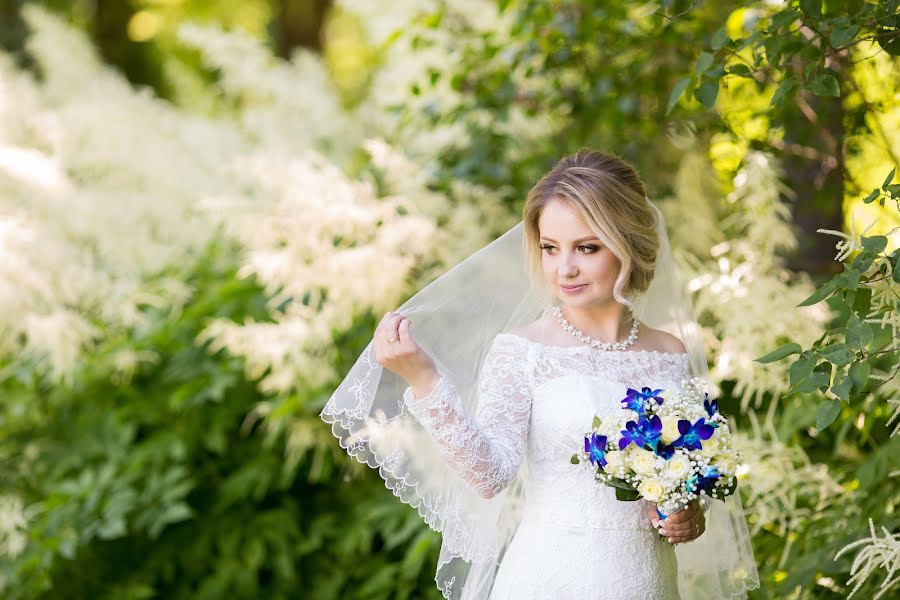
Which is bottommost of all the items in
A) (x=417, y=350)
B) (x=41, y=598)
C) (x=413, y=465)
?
(x=41, y=598)

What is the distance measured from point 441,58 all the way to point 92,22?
25.8ft

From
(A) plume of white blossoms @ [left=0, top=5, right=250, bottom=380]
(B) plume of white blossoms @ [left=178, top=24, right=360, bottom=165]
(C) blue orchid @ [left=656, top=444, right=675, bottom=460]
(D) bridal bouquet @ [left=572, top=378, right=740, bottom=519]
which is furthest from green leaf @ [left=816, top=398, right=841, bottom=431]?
(B) plume of white blossoms @ [left=178, top=24, right=360, bottom=165]

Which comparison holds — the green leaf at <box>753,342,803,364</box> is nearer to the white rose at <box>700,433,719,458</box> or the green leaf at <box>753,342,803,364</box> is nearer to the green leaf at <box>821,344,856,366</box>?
the green leaf at <box>821,344,856,366</box>

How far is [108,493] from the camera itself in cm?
432

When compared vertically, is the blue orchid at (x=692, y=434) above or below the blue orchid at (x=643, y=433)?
below

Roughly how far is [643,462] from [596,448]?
0.35 feet

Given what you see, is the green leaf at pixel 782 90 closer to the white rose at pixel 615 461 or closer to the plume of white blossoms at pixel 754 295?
the white rose at pixel 615 461

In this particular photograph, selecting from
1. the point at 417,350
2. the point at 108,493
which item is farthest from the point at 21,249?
the point at 417,350

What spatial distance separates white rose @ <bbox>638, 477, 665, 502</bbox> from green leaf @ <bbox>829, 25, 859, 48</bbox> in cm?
107

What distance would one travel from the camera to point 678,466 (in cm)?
203

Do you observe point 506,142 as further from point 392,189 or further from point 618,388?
point 618,388

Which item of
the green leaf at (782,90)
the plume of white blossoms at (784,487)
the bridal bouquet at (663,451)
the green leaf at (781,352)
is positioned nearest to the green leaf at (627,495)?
the bridal bouquet at (663,451)

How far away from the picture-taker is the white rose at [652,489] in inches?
79.9

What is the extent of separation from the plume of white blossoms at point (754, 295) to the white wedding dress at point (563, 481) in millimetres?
1121
